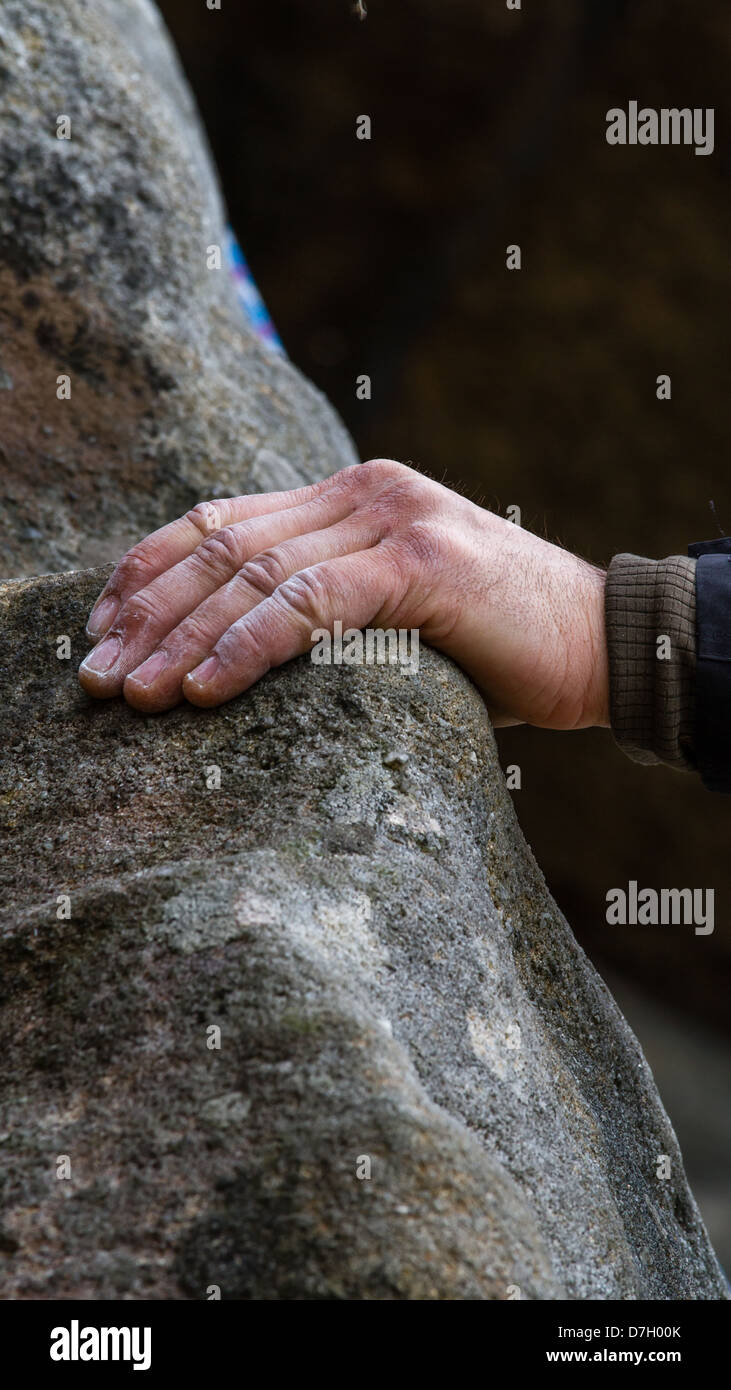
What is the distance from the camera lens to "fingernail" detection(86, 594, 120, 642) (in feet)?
3.06

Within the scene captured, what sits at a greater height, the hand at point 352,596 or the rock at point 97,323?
the rock at point 97,323

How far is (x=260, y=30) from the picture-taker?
3748 millimetres

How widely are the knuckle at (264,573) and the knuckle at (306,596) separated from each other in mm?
19

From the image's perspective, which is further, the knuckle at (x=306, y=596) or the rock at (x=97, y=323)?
the rock at (x=97, y=323)

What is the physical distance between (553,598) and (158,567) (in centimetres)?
32

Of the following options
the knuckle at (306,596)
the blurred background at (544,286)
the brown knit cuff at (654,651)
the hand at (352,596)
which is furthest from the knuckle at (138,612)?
the blurred background at (544,286)

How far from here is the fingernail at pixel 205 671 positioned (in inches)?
33.9

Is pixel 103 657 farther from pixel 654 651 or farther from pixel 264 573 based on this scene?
pixel 654 651
